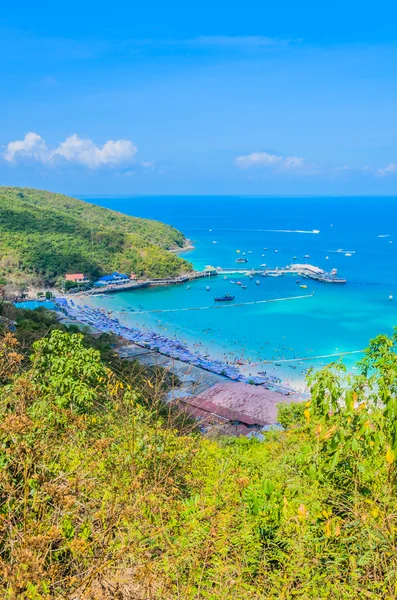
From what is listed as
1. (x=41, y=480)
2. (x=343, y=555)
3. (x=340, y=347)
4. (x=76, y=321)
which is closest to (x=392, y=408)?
(x=343, y=555)

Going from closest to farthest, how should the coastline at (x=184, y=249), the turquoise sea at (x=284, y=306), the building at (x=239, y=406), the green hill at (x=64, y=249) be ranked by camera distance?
the building at (x=239, y=406) < the turquoise sea at (x=284, y=306) < the green hill at (x=64, y=249) < the coastline at (x=184, y=249)

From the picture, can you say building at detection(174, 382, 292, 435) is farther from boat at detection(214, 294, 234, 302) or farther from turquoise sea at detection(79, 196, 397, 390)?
boat at detection(214, 294, 234, 302)

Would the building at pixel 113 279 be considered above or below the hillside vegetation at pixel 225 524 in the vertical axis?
below

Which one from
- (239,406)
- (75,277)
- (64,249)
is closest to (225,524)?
(239,406)

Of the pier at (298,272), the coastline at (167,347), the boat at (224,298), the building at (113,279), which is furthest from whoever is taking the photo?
the pier at (298,272)

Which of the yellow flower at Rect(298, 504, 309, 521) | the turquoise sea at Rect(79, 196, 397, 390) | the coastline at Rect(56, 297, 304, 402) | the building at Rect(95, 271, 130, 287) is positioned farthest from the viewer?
the building at Rect(95, 271, 130, 287)

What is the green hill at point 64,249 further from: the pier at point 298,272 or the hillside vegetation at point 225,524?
the hillside vegetation at point 225,524

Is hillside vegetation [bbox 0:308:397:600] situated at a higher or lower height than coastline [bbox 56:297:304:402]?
higher

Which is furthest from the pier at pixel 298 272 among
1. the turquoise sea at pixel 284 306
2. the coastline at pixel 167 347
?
the coastline at pixel 167 347

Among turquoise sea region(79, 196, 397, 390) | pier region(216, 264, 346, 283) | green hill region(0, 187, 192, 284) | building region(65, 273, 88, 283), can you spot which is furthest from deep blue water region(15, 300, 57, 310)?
pier region(216, 264, 346, 283)
